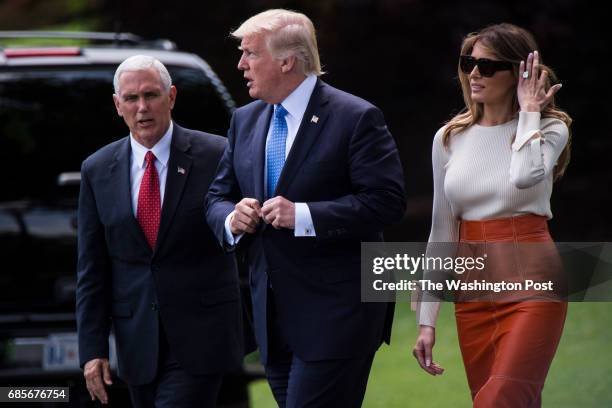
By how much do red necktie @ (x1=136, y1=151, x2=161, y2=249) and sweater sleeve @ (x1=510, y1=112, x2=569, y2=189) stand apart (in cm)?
136

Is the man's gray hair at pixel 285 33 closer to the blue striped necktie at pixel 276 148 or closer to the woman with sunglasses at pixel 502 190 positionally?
the blue striped necktie at pixel 276 148

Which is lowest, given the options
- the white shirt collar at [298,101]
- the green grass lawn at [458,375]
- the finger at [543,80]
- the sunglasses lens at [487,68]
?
the green grass lawn at [458,375]

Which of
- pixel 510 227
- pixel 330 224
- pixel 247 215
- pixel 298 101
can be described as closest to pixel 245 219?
pixel 247 215

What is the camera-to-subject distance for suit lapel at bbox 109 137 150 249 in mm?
5703

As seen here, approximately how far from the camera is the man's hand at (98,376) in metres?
5.75

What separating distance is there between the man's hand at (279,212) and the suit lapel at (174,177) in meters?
0.66

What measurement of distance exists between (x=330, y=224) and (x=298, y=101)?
1.66ft

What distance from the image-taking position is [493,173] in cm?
550

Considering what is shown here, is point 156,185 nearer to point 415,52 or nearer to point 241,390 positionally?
point 241,390

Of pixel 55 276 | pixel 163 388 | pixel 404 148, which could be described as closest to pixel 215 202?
pixel 163 388

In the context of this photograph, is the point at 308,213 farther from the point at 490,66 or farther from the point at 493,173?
the point at 490,66

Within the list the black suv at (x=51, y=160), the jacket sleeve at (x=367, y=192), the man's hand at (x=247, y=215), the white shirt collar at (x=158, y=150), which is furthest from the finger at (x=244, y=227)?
the black suv at (x=51, y=160)

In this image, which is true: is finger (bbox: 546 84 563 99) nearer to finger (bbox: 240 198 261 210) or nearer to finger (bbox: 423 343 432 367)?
finger (bbox: 423 343 432 367)

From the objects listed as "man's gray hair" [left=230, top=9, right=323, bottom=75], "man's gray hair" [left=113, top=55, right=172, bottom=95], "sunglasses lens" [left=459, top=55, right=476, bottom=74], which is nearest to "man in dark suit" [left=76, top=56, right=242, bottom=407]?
"man's gray hair" [left=113, top=55, right=172, bottom=95]
